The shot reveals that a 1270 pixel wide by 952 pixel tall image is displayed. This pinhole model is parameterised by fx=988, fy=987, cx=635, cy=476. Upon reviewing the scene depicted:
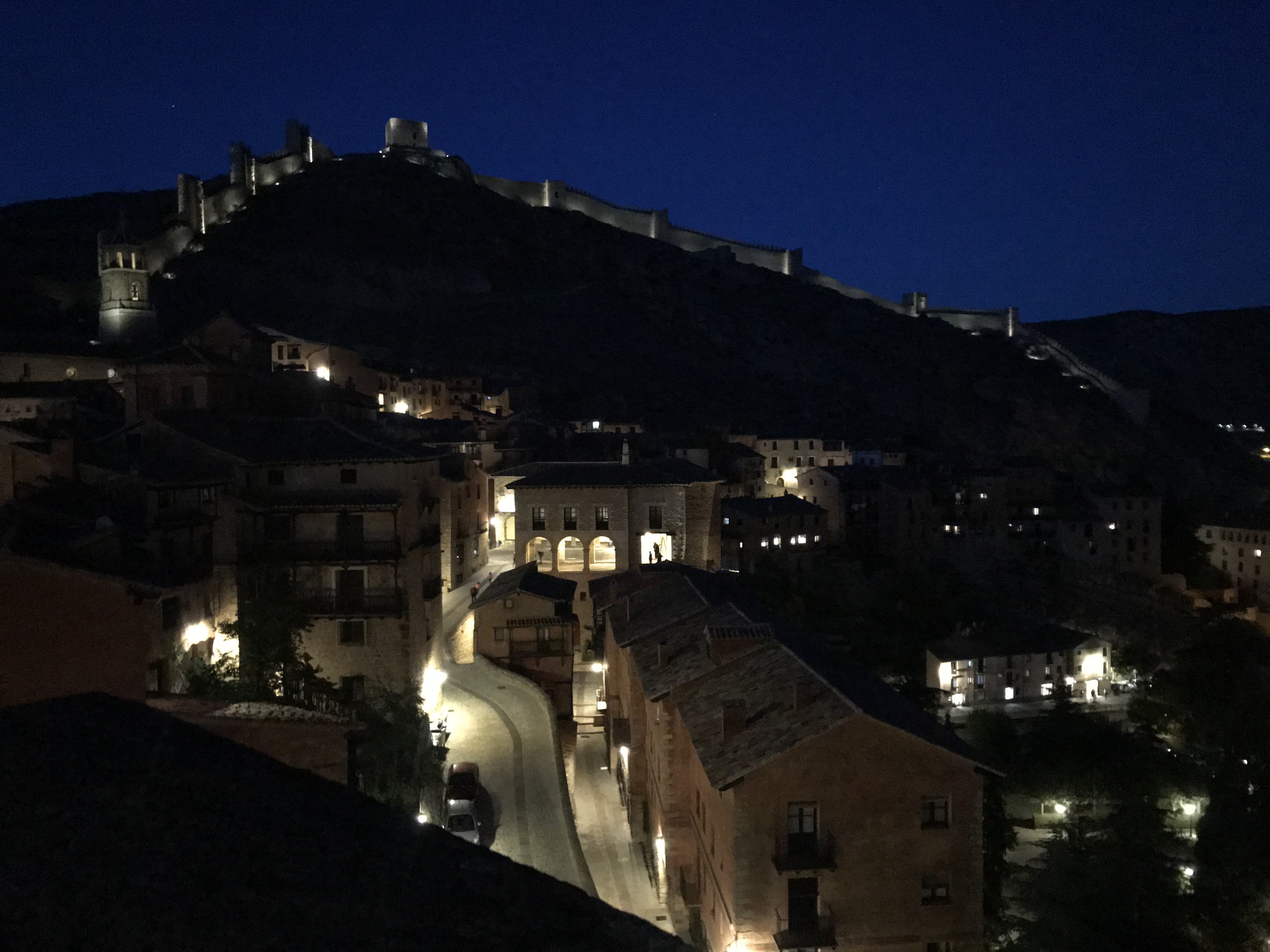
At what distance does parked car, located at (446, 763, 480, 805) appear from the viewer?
23.2 m

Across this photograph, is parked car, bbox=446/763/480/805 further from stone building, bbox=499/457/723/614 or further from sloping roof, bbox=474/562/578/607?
stone building, bbox=499/457/723/614

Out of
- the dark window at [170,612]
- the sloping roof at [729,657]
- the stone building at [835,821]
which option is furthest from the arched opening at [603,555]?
the dark window at [170,612]

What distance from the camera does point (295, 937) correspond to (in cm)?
712

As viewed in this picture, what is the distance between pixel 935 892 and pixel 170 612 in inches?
691

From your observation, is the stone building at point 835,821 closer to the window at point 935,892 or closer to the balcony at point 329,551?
the window at point 935,892

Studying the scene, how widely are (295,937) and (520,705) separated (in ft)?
78.2

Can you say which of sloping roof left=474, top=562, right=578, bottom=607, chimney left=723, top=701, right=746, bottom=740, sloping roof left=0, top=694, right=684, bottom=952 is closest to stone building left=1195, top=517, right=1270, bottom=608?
sloping roof left=474, top=562, right=578, bottom=607

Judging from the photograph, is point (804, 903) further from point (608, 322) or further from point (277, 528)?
point (608, 322)

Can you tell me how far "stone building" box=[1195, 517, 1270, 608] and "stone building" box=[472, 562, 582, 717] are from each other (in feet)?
225

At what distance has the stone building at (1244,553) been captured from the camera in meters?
79.9

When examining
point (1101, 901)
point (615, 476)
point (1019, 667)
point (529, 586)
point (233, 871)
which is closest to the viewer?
point (233, 871)

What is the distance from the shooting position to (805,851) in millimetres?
19594

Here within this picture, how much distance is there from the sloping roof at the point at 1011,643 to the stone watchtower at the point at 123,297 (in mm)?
56415

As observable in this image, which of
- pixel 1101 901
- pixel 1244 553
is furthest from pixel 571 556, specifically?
pixel 1244 553
